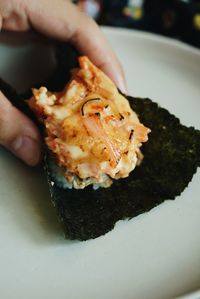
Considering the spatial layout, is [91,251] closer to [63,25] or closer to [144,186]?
[144,186]

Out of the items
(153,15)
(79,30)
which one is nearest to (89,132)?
(79,30)

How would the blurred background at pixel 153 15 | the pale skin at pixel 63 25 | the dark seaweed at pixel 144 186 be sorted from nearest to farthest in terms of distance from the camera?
1. the dark seaweed at pixel 144 186
2. the pale skin at pixel 63 25
3. the blurred background at pixel 153 15

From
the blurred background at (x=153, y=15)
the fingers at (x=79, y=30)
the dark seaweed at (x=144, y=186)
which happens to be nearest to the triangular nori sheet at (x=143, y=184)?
the dark seaweed at (x=144, y=186)

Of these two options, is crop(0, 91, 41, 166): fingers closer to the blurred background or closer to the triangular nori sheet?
the triangular nori sheet

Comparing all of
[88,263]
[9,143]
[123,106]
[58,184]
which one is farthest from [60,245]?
[123,106]

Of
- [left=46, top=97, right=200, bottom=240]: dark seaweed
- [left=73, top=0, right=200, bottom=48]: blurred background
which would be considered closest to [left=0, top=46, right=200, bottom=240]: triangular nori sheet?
[left=46, top=97, right=200, bottom=240]: dark seaweed

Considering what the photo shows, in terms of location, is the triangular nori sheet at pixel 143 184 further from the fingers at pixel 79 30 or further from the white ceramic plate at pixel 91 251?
the fingers at pixel 79 30

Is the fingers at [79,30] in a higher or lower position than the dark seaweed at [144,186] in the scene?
higher
